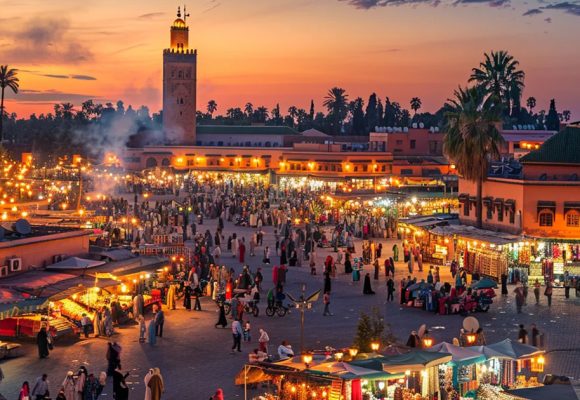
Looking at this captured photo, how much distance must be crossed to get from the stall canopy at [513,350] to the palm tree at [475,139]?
20.2 meters

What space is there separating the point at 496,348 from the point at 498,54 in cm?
4889

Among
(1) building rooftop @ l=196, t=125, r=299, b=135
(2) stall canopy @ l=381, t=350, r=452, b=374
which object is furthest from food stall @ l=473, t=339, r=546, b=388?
(1) building rooftop @ l=196, t=125, r=299, b=135

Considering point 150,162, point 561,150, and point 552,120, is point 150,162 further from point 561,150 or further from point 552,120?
point 561,150

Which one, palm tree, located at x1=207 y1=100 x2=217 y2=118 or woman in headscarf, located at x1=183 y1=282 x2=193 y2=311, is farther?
palm tree, located at x1=207 y1=100 x2=217 y2=118

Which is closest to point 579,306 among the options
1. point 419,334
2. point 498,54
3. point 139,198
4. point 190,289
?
point 419,334

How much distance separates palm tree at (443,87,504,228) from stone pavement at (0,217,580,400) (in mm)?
7950

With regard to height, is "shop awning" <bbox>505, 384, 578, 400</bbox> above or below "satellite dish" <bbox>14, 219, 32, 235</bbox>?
below

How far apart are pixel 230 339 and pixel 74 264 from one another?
5.26m

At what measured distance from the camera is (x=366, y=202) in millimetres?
55844

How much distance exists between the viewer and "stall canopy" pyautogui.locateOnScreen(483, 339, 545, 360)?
60.0 feet

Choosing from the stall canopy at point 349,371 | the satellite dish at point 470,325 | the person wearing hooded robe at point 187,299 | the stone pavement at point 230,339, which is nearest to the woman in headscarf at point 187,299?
the person wearing hooded robe at point 187,299

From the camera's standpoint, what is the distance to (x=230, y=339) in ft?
76.9

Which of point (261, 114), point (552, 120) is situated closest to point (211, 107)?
point (261, 114)

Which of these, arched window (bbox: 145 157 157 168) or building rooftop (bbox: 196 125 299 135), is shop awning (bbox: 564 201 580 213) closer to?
arched window (bbox: 145 157 157 168)
